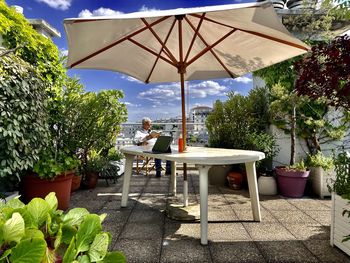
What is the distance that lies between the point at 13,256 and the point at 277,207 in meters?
3.69

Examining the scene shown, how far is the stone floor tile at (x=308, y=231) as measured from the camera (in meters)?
2.72

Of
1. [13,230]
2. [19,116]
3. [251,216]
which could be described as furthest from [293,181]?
[13,230]

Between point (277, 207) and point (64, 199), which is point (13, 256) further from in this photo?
point (277, 207)

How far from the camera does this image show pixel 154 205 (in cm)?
387

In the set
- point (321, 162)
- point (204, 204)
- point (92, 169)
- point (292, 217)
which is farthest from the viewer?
point (92, 169)

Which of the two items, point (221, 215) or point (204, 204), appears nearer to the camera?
point (204, 204)

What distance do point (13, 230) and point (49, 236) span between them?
11 centimetres

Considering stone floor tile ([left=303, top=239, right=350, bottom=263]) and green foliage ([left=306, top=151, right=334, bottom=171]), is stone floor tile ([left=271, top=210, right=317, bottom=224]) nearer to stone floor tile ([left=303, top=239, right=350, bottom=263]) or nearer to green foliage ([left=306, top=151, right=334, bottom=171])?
stone floor tile ([left=303, top=239, right=350, bottom=263])

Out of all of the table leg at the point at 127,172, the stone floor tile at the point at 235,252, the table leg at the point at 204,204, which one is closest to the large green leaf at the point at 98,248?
the stone floor tile at the point at 235,252

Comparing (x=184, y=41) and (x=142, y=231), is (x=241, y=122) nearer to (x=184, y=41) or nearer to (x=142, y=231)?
(x=184, y=41)

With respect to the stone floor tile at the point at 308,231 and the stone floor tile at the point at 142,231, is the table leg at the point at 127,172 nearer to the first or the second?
the stone floor tile at the point at 142,231

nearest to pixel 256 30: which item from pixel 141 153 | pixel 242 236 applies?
pixel 141 153

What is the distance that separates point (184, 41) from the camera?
3934mm

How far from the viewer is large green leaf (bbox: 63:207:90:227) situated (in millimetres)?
808
